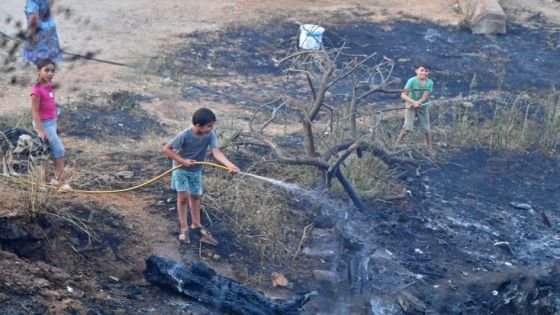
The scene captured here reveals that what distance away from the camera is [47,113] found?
7566mm

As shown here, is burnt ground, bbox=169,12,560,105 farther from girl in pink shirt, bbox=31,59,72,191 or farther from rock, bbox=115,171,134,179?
girl in pink shirt, bbox=31,59,72,191

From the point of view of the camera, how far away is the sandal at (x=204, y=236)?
7438mm

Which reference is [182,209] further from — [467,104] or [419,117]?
[467,104]

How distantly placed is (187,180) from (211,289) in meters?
1.05

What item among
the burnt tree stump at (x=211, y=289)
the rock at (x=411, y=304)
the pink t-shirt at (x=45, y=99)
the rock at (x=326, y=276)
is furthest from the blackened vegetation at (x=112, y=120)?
the rock at (x=411, y=304)

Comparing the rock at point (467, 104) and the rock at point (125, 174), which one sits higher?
the rock at point (125, 174)

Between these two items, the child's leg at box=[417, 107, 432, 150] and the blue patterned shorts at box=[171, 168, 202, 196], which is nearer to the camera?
the blue patterned shorts at box=[171, 168, 202, 196]

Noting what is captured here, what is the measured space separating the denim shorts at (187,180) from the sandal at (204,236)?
39 cm

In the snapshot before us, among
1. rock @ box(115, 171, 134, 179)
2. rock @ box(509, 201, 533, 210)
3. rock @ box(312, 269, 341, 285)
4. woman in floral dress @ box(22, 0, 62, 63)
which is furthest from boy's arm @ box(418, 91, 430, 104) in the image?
woman in floral dress @ box(22, 0, 62, 63)

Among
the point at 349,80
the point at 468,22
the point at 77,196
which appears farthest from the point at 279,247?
the point at 468,22

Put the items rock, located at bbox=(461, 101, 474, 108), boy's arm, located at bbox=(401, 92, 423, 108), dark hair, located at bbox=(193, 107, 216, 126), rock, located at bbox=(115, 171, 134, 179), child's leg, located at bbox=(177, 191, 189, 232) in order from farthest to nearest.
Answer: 1. rock, located at bbox=(461, 101, 474, 108)
2. boy's arm, located at bbox=(401, 92, 423, 108)
3. rock, located at bbox=(115, 171, 134, 179)
4. child's leg, located at bbox=(177, 191, 189, 232)
5. dark hair, located at bbox=(193, 107, 216, 126)

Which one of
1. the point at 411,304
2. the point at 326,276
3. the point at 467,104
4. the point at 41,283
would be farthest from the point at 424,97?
the point at 41,283

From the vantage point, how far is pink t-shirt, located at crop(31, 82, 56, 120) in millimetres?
7453

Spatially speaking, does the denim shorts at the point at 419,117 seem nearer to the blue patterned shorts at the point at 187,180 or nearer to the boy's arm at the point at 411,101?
the boy's arm at the point at 411,101
